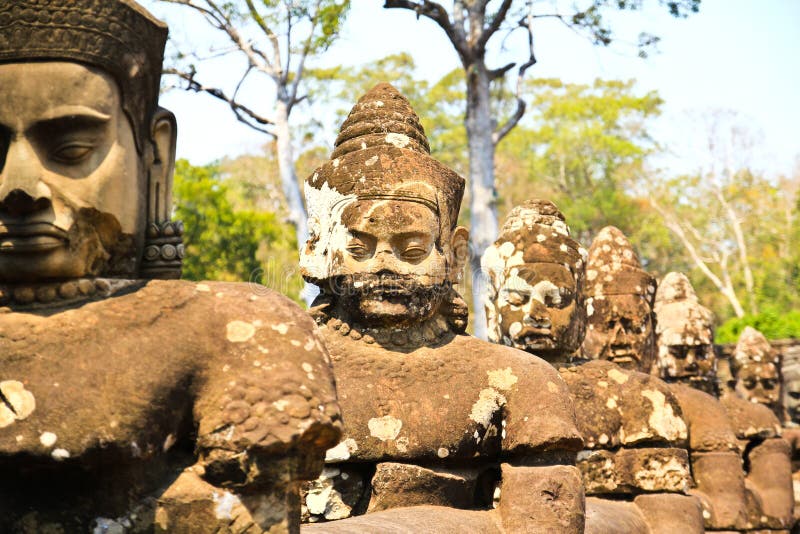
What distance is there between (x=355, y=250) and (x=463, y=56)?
12.4m

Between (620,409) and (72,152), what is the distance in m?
4.49

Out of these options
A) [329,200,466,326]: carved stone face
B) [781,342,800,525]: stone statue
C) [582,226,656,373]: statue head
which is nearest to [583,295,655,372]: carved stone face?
[582,226,656,373]: statue head

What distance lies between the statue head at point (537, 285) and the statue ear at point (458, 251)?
114cm

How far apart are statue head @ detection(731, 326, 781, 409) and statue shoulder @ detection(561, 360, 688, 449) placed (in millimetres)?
7825

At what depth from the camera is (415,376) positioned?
15.8 ft

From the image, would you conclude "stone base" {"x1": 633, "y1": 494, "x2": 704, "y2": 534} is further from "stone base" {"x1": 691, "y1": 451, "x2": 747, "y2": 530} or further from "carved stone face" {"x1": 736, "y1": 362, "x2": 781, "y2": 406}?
"carved stone face" {"x1": 736, "y1": 362, "x2": 781, "y2": 406}

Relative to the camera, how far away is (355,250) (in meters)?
4.87

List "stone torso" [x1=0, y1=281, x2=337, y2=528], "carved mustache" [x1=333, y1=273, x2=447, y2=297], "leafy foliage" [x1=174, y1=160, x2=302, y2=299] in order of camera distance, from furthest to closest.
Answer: "leafy foliage" [x1=174, y1=160, x2=302, y2=299] < "carved mustache" [x1=333, y1=273, x2=447, y2=297] < "stone torso" [x1=0, y1=281, x2=337, y2=528]

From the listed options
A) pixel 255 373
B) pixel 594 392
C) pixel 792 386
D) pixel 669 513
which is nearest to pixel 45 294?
pixel 255 373

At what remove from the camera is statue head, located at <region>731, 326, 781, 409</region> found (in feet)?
46.2

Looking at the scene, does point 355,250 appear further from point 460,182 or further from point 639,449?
point 639,449

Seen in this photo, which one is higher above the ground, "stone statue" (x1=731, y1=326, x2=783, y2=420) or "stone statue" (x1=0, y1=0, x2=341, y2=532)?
"stone statue" (x1=0, y1=0, x2=341, y2=532)

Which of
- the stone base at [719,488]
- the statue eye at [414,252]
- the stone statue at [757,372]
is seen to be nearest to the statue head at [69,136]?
the statue eye at [414,252]

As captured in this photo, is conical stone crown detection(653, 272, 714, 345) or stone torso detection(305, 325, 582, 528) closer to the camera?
stone torso detection(305, 325, 582, 528)
